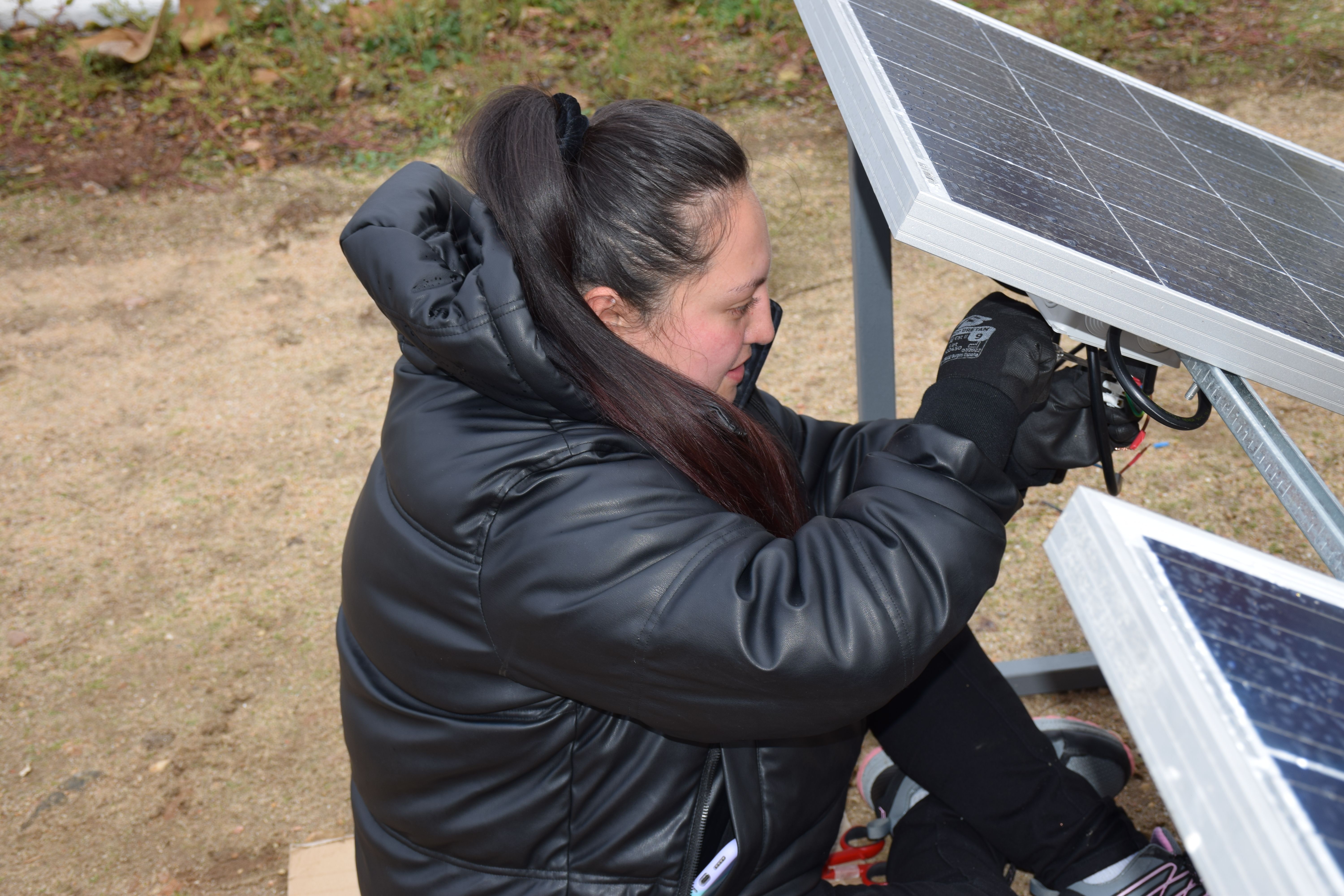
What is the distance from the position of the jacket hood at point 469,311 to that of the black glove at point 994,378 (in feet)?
1.45

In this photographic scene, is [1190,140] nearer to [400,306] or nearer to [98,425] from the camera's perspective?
[400,306]

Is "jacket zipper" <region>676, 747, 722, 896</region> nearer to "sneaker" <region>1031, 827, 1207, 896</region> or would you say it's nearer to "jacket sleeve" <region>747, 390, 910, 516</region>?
"jacket sleeve" <region>747, 390, 910, 516</region>

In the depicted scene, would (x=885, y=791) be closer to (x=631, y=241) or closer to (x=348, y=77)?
(x=631, y=241)

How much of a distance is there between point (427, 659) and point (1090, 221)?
3.00ft

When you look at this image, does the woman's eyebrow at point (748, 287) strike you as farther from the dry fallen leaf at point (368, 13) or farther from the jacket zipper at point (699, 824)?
the dry fallen leaf at point (368, 13)

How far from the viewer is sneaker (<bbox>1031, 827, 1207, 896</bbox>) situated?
1576mm

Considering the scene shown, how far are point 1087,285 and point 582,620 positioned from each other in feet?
2.02

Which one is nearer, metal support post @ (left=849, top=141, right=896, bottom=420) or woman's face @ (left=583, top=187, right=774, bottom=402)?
woman's face @ (left=583, top=187, right=774, bottom=402)

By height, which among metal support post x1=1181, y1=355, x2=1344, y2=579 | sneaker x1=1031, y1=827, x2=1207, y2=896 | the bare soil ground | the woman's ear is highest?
metal support post x1=1181, y1=355, x2=1344, y2=579

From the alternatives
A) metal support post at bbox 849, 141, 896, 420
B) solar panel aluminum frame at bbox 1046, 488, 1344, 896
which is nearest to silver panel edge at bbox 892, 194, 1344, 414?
solar panel aluminum frame at bbox 1046, 488, 1344, 896

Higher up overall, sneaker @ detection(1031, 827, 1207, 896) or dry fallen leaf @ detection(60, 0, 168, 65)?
dry fallen leaf @ detection(60, 0, 168, 65)

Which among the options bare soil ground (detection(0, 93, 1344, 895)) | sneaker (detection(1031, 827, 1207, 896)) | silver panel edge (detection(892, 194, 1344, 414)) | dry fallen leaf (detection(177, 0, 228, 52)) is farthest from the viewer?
dry fallen leaf (detection(177, 0, 228, 52))

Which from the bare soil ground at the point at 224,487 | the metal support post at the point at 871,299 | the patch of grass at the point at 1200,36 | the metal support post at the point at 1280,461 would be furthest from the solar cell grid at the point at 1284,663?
the patch of grass at the point at 1200,36

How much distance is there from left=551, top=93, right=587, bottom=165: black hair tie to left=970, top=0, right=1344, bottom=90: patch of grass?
3714 mm
